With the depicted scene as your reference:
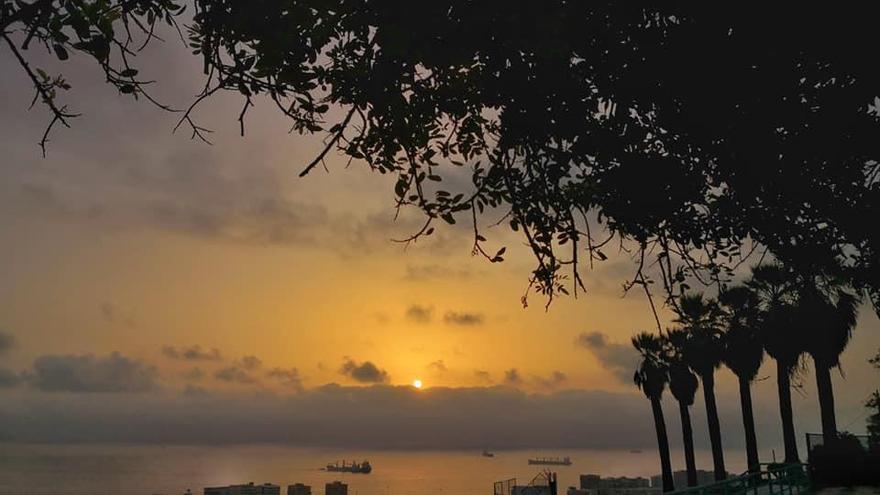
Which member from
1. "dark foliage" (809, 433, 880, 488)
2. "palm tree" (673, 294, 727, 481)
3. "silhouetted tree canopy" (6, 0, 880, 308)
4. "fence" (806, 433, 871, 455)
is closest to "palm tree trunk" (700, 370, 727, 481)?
"palm tree" (673, 294, 727, 481)

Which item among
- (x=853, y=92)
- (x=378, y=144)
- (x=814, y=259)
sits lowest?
(x=814, y=259)

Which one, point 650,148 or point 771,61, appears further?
point 650,148

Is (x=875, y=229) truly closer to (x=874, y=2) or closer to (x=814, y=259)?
(x=814, y=259)

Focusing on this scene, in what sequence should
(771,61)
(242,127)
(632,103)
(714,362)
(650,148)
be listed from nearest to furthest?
(242,127), (771,61), (632,103), (650,148), (714,362)

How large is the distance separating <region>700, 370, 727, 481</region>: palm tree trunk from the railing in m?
19.2

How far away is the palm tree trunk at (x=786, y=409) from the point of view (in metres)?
40.6

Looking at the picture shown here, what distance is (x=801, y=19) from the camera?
7.83 m

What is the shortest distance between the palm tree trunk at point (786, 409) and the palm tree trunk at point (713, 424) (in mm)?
4212

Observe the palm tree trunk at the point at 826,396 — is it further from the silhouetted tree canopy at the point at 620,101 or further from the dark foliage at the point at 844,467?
the silhouetted tree canopy at the point at 620,101

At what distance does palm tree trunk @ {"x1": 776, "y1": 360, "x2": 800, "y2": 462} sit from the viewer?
40.6m

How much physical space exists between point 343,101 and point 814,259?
6630 millimetres

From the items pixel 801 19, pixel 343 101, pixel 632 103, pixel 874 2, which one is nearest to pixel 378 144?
pixel 343 101

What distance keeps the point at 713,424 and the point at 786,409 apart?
5.60 m

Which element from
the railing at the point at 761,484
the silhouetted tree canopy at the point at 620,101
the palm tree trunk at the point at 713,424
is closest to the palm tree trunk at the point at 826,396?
the palm tree trunk at the point at 713,424
